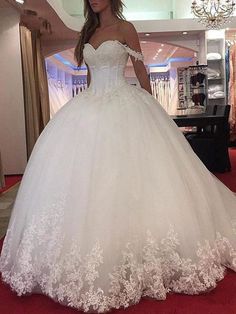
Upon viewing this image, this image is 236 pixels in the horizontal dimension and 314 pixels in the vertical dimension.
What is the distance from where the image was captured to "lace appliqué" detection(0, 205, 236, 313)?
1.45 metres

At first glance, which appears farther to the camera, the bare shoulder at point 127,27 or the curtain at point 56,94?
the curtain at point 56,94

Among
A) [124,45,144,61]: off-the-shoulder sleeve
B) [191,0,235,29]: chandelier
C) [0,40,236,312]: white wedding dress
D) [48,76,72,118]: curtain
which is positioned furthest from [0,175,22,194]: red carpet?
[48,76,72,118]: curtain

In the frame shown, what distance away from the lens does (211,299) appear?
5.13 feet

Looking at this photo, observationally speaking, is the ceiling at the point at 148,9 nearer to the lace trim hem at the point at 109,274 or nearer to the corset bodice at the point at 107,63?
the corset bodice at the point at 107,63

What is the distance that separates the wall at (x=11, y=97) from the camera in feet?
19.1

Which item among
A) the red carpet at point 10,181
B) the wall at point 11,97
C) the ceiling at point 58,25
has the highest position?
the ceiling at point 58,25

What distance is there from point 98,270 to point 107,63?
1.02 metres

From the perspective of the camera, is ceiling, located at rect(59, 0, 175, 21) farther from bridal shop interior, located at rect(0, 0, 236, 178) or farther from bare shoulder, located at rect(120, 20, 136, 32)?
bare shoulder, located at rect(120, 20, 136, 32)

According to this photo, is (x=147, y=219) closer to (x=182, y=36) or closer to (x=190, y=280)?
(x=190, y=280)

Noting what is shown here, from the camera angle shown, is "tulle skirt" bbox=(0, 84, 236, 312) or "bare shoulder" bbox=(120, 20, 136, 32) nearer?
"tulle skirt" bbox=(0, 84, 236, 312)

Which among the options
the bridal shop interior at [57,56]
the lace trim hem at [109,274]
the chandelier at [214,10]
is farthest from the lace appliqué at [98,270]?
the chandelier at [214,10]

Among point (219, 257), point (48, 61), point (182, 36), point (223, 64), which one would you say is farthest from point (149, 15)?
point (219, 257)

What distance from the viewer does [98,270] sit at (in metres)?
1.46

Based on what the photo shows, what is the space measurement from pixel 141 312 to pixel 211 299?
1.00 feet
